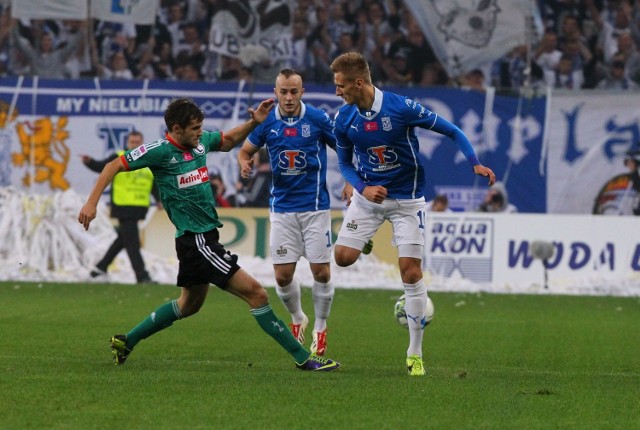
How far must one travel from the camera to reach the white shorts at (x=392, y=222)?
9.20 meters

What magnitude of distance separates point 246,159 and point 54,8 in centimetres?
1054

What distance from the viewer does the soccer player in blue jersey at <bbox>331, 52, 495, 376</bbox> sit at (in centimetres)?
899

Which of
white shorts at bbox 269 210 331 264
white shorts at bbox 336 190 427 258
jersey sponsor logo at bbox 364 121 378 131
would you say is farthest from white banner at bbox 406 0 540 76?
jersey sponsor logo at bbox 364 121 378 131

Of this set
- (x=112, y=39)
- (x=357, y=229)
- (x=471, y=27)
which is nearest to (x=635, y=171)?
(x=471, y=27)

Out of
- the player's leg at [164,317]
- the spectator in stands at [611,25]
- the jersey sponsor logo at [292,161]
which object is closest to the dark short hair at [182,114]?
the player's leg at [164,317]

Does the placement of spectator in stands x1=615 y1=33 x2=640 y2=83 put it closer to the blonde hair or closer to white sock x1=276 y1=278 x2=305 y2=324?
white sock x1=276 y1=278 x2=305 y2=324

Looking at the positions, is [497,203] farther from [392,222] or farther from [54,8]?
[392,222]

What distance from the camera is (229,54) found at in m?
19.7

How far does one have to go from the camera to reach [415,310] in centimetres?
909

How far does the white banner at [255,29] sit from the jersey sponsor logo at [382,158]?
10.3 metres

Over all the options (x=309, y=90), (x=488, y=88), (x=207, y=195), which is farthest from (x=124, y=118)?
(x=207, y=195)

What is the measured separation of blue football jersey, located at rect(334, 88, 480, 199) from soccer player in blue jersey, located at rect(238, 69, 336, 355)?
994 millimetres

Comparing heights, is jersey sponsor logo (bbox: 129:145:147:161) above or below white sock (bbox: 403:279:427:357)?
above

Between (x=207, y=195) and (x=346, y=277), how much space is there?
9.91 meters
